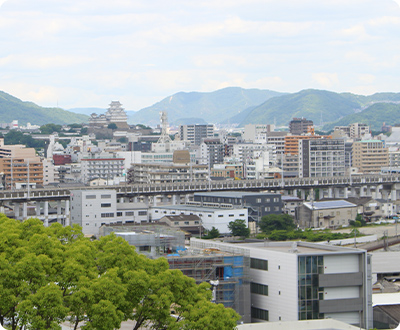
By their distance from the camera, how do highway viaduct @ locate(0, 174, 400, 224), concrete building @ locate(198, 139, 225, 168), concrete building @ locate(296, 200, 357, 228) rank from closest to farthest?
concrete building @ locate(296, 200, 357, 228), highway viaduct @ locate(0, 174, 400, 224), concrete building @ locate(198, 139, 225, 168)

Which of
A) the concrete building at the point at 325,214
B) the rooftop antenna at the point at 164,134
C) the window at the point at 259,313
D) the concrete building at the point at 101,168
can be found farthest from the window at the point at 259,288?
the rooftop antenna at the point at 164,134

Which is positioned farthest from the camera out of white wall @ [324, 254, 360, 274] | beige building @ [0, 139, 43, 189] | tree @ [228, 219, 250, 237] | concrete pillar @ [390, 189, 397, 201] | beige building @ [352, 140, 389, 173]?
beige building @ [352, 140, 389, 173]

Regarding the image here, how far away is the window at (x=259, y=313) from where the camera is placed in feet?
67.1

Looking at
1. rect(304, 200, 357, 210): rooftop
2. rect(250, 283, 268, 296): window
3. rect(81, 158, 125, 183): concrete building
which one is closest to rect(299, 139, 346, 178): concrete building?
rect(81, 158, 125, 183): concrete building

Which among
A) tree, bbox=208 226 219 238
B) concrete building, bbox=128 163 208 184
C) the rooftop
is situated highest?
concrete building, bbox=128 163 208 184

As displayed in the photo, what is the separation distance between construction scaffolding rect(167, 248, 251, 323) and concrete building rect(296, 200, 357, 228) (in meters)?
25.7

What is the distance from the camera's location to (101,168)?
262 ft

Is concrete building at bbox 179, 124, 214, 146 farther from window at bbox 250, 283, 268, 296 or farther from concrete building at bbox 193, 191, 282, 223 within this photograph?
window at bbox 250, 283, 268, 296

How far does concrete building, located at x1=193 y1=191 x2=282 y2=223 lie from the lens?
44781mm

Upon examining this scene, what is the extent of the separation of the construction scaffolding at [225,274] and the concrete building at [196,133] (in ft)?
343

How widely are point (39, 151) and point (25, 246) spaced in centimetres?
9582

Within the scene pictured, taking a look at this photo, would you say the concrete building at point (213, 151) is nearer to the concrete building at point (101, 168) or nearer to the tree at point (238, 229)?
the concrete building at point (101, 168)

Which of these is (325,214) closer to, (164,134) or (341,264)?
(341,264)

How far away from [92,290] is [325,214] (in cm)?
3369
